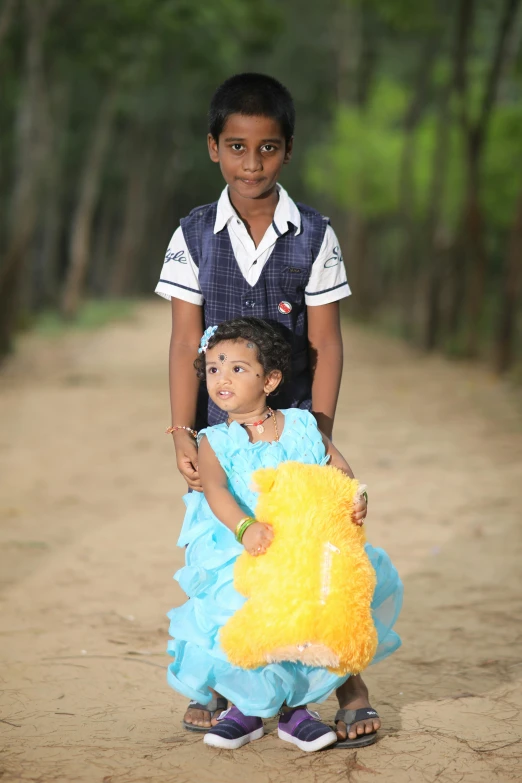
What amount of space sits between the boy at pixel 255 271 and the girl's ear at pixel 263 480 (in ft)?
0.88

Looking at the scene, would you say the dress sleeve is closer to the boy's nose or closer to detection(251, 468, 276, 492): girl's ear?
detection(251, 468, 276, 492): girl's ear

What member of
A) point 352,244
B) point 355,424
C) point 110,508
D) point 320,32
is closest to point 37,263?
point 352,244

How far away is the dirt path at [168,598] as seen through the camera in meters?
3.34

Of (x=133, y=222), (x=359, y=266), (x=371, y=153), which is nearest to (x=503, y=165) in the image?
(x=359, y=266)

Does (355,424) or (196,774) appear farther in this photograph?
(355,424)

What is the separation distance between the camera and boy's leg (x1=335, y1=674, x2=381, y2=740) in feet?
11.4

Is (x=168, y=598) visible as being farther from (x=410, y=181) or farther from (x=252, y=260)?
(x=410, y=181)

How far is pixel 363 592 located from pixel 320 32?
105 feet

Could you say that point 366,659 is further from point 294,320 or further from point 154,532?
point 154,532

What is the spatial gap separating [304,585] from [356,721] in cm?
58

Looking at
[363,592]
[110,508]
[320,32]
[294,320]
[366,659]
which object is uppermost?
[320,32]

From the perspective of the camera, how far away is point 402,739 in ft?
11.5

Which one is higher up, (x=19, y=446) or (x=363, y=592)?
(x=363, y=592)

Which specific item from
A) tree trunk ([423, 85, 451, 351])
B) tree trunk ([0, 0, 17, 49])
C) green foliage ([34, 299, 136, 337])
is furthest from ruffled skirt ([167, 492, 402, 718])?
green foliage ([34, 299, 136, 337])
